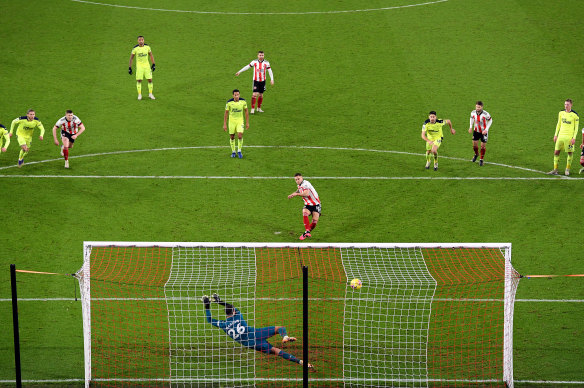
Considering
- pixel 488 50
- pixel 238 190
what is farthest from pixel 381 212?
pixel 488 50

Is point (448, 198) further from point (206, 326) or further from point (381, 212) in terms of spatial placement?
point (206, 326)

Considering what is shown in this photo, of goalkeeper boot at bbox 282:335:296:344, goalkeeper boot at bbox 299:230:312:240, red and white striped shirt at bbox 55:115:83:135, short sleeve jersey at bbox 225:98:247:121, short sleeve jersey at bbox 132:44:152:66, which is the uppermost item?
short sleeve jersey at bbox 132:44:152:66

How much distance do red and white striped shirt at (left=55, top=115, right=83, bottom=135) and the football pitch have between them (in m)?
1.08

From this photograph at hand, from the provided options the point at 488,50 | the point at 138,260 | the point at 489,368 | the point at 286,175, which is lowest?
the point at 489,368

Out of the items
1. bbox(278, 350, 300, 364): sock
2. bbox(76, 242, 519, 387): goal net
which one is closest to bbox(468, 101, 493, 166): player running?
bbox(76, 242, 519, 387): goal net

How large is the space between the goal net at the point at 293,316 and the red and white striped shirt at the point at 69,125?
18.5 feet

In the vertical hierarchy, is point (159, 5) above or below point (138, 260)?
above

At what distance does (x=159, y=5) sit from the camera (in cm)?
3925

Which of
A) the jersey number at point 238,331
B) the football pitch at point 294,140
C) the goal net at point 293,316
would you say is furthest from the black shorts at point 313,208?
the jersey number at point 238,331

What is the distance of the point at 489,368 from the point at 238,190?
9.78 meters

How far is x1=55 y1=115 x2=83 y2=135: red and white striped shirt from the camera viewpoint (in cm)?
2444

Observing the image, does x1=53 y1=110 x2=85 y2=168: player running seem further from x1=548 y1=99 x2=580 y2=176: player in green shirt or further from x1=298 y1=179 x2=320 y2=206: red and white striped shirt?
x1=548 y1=99 x2=580 y2=176: player in green shirt

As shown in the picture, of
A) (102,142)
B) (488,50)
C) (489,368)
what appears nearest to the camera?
(489,368)

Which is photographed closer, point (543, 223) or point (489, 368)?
point (489, 368)
